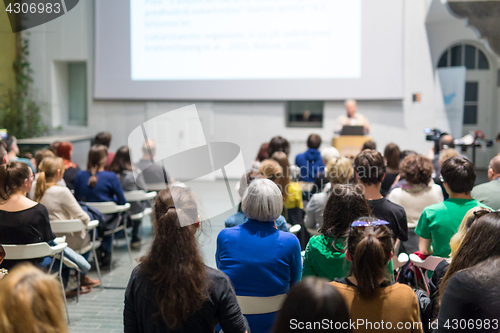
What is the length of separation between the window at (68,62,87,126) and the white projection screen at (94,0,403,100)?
1107 mm

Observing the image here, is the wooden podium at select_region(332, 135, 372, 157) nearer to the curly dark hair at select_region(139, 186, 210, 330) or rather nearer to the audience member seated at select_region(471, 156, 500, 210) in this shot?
the audience member seated at select_region(471, 156, 500, 210)

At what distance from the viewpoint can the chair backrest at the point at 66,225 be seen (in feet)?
11.5

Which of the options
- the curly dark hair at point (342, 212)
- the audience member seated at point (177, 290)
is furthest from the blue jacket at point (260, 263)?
the audience member seated at point (177, 290)

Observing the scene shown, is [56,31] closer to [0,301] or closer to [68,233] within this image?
[68,233]

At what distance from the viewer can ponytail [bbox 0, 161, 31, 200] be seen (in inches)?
113

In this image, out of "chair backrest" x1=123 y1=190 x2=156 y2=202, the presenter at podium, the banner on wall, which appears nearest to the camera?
"chair backrest" x1=123 y1=190 x2=156 y2=202

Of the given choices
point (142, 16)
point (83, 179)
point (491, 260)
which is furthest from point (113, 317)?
point (142, 16)

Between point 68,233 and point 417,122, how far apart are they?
23.6 feet

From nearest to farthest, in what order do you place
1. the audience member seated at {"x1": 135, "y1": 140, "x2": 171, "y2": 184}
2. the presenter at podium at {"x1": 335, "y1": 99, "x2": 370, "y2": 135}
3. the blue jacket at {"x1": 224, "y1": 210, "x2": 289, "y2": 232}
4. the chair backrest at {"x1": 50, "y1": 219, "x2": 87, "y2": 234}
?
1. the blue jacket at {"x1": 224, "y1": 210, "x2": 289, "y2": 232}
2. the chair backrest at {"x1": 50, "y1": 219, "x2": 87, "y2": 234}
3. the audience member seated at {"x1": 135, "y1": 140, "x2": 171, "y2": 184}
4. the presenter at podium at {"x1": 335, "y1": 99, "x2": 370, "y2": 135}

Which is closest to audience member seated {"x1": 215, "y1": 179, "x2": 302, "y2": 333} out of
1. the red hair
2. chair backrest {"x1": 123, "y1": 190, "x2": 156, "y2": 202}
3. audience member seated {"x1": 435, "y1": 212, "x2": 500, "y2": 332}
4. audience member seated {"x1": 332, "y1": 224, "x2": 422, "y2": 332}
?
audience member seated {"x1": 332, "y1": 224, "x2": 422, "y2": 332}

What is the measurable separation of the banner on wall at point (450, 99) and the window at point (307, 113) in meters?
2.32

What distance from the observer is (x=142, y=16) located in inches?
364

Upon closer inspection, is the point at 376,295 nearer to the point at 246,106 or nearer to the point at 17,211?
the point at 17,211

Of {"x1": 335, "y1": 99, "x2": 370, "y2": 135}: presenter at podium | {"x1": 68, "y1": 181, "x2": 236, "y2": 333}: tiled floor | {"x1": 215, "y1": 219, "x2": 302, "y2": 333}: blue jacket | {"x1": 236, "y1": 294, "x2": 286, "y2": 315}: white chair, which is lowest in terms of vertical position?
{"x1": 68, "y1": 181, "x2": 236, "y2": 333}: tiled floor
